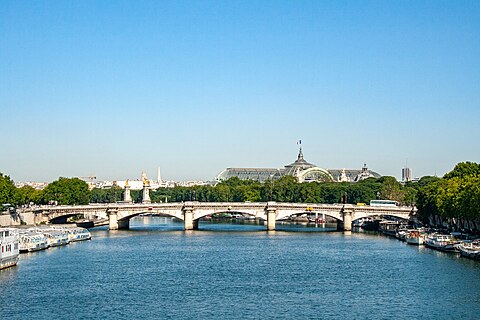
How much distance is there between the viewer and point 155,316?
159 ft

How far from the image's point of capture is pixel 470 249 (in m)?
73.9

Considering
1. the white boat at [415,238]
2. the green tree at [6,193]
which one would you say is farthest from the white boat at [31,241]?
the white boat at [415,238]

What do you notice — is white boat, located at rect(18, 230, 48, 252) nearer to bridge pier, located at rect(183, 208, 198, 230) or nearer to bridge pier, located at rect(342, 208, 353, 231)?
bridge pier, located at rect(183, 208, 198, 230)

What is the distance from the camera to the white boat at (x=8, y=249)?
65.8 meters

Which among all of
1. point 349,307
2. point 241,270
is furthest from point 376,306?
point 241,270

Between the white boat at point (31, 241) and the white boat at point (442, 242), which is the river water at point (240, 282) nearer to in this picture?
the white boat at point (31, 241)

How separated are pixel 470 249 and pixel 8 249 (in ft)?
125

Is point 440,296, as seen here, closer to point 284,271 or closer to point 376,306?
point 376,306

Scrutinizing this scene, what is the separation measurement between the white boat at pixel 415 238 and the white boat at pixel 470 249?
1075 centimetres

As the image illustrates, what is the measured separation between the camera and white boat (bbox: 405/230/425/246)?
89.7 metres

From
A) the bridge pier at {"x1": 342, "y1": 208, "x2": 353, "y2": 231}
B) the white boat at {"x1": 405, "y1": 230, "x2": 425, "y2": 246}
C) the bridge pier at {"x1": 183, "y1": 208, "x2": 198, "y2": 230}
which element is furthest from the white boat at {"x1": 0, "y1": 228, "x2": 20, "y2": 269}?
the bridge pier at {"x1": 342, "y1": 208, "x2": 353, "y2": 231}

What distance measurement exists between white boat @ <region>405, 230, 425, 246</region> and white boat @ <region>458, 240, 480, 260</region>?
10752 mm

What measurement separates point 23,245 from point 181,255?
47.6ft

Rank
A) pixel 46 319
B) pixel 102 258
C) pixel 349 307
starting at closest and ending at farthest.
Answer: pixel 46 319
pixel 349 307
pixel 102 258
